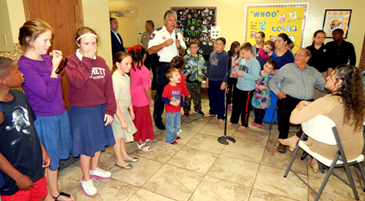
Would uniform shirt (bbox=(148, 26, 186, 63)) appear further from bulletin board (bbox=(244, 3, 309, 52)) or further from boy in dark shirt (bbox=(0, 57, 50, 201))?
bulletin board (bbox=(244, 3, 309, 52))

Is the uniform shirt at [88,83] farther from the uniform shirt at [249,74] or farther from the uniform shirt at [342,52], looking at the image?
the uniform shirt at [342,52]

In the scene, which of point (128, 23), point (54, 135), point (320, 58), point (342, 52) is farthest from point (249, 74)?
point (128, 23)

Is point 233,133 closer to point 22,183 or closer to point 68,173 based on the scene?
point 68,173

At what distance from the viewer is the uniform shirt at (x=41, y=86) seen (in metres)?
1.55

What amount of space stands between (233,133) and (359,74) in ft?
6.01

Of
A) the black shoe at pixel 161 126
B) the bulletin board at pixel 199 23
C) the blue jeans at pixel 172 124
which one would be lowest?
the black shoe at pixel 161 126

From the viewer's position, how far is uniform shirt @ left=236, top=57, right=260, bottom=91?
11.2ft

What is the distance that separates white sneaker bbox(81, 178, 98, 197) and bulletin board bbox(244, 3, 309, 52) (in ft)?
16.0

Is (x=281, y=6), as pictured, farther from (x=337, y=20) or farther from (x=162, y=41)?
(x=162, y=41)

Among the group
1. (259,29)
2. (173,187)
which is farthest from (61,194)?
(259,29)

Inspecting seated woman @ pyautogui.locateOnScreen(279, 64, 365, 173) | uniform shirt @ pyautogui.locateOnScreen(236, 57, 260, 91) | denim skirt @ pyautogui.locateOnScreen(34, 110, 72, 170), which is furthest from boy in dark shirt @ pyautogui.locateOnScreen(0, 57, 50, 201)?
uniform shirt @ pyautogui.locateOnScreen(236, 57, 260, 91)

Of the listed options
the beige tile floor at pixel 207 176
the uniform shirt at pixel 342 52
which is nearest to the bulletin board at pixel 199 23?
the uniform shirt at pixel 342 52

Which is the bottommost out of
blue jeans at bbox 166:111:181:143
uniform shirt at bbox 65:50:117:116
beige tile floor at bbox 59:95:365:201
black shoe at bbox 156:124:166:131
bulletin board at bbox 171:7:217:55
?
beige tile floor at bbox 59:95:365:201

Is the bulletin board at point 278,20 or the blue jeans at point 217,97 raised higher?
the bulletin board at point 278,20
